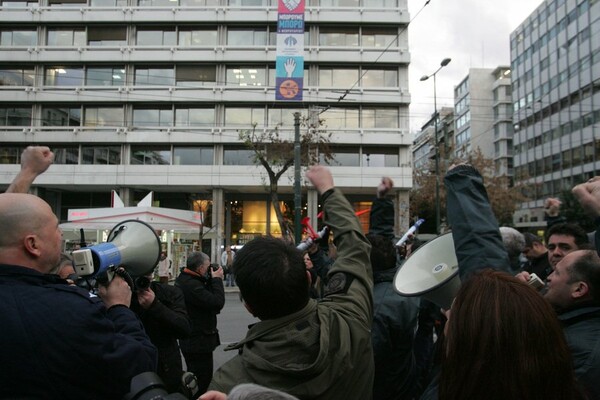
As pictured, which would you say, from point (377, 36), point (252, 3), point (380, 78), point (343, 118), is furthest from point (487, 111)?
point (252, 3)

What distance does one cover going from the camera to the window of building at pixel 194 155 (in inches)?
1260

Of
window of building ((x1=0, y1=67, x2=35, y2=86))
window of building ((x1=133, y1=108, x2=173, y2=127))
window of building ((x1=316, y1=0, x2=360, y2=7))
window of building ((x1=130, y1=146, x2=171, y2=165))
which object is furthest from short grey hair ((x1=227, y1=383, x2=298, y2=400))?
window of building ((x1=0, y1=67, x2=35, y2=86))

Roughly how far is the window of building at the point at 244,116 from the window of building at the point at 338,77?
4.91 m

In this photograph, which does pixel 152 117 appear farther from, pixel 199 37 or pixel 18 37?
pixel 18 37

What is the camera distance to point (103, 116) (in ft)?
107

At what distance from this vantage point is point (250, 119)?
32.2 meters

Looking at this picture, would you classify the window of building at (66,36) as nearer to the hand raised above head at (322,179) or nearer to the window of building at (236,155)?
the window of building at (236,155)

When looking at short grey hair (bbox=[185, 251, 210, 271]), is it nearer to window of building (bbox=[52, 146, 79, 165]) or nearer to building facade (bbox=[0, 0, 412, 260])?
building facade (bbox=[0, 0, 412, 260])

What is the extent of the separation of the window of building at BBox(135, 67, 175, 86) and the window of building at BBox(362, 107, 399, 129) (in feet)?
45.2

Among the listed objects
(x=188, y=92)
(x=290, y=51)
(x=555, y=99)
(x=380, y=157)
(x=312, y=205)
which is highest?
(x=555, y=99)

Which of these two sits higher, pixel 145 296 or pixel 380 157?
pixel 380 157

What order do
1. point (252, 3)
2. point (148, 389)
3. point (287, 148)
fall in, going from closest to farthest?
1. point (148, 389)
2. point (287, 148)
3. point (252, 3)

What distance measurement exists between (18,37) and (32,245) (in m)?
38.9

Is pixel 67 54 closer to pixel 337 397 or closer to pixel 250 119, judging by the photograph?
pixel 250 119
